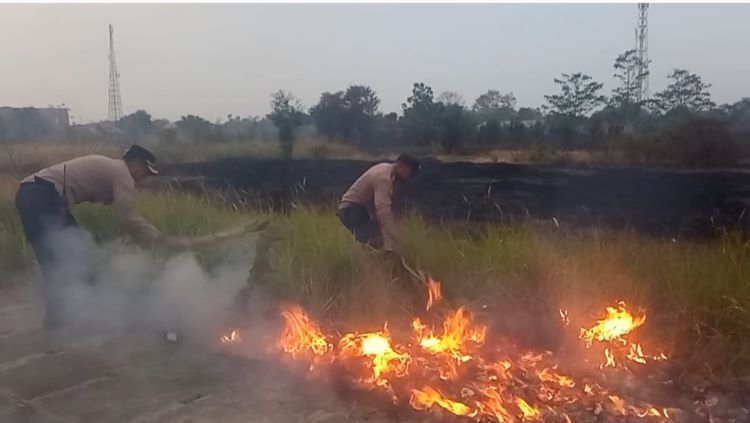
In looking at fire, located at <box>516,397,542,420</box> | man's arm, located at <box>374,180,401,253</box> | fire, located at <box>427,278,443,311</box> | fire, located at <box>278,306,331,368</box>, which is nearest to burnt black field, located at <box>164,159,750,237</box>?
man's arm, located at <box>374,180,401,253</box>

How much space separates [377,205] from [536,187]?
495 inches

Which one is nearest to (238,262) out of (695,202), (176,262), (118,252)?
(176,262)

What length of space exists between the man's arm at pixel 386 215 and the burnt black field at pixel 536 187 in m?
5.10

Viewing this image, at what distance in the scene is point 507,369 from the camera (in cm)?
441

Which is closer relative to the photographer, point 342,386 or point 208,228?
point 342,386

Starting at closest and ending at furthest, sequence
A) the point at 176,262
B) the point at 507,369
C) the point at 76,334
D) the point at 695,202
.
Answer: the point at 507,369 < the point at 76,334 < the point at 176,262 < the point at 695,202

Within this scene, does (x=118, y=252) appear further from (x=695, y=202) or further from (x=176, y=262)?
(x=695, y=202)

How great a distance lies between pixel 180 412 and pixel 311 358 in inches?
37.7

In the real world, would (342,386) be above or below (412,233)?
below

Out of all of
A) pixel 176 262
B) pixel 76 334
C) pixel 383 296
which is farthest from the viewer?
pixel 176 262

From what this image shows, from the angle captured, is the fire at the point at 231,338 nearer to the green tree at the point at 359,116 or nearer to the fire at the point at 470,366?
the fire at the point at 470,366

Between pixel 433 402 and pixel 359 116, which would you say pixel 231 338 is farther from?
pixel 359 116

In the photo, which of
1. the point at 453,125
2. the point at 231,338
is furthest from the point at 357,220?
the point at 453,125

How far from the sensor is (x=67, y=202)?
6.32 m
